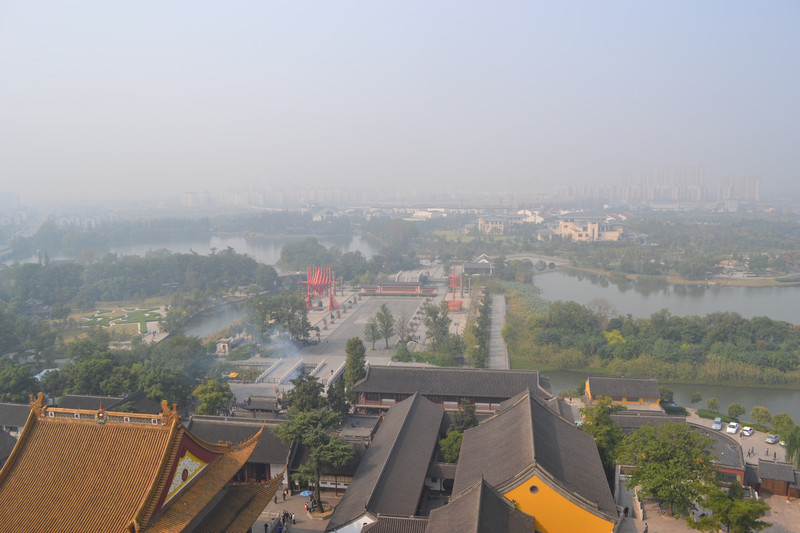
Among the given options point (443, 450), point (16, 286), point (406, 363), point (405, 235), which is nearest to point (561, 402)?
point (443, 450)

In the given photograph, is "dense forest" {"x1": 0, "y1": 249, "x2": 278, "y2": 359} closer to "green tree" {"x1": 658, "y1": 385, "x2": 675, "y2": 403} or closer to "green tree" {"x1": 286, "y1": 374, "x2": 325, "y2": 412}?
"green tree" {"x1": 286, "y1": 374, "x2": 325, "y2": 412}

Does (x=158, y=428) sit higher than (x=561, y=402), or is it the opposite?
(x=158, y=428)

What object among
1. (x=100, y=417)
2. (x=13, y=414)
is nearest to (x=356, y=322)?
(x=13, y=414)

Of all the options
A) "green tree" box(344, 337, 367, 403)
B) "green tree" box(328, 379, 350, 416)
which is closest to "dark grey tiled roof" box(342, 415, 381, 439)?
"green tree" box(328, 379, 350, 416)

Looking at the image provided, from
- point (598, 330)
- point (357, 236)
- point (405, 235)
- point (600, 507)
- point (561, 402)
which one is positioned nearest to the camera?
point (600, 507)

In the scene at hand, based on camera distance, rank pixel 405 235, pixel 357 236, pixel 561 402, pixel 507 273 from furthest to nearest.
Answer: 1. pixel 357 236
2. pixel 405 235
3. pixel 507 273
4. pixel 561 402

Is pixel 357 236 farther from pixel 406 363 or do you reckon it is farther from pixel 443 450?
pixel 443 450

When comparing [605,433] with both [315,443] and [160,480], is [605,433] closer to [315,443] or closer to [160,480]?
[315,443]
